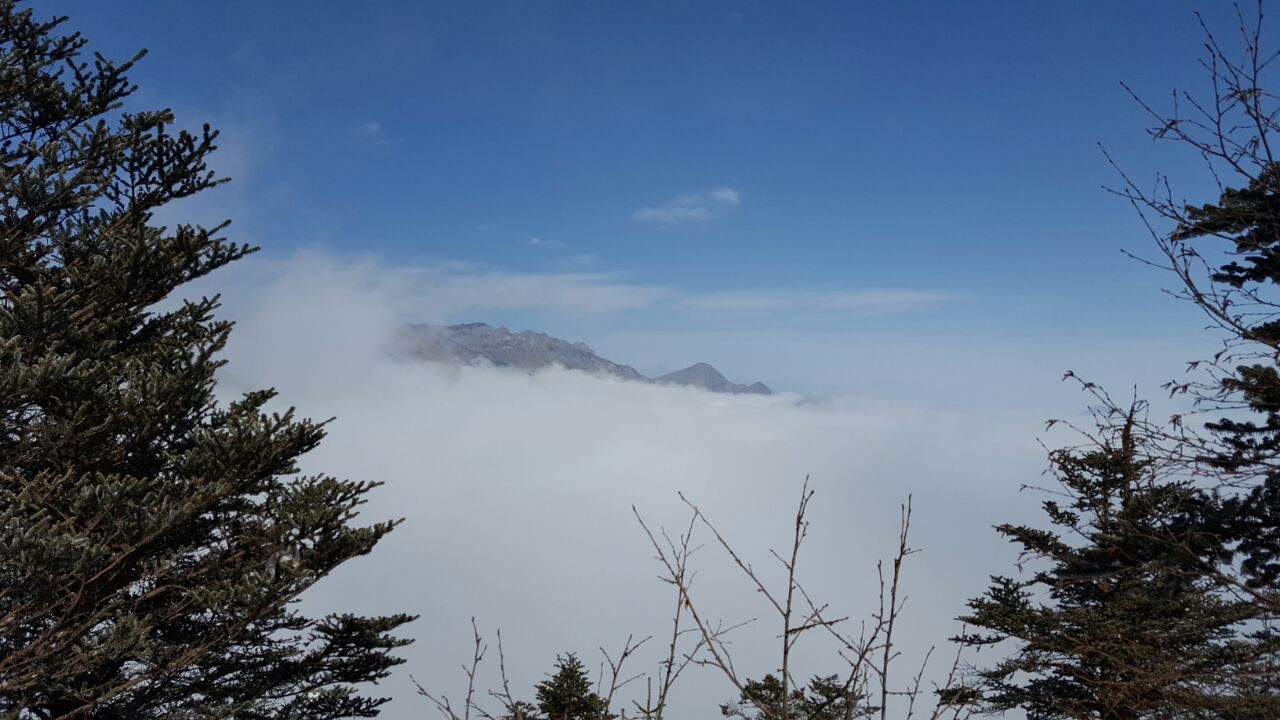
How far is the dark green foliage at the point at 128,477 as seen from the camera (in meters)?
6.25

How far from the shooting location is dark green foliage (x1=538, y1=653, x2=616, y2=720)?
12109mm

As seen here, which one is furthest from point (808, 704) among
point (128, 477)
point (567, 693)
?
point (567, 693)

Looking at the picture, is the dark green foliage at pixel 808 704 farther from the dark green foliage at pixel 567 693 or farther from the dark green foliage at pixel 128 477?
the dark green foliage at pixel 567 693

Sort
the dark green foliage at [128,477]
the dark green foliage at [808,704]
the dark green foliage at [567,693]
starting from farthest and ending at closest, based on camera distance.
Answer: the dark green foliage at [567,693], the dark green foliage at [128,477], the dark green foliage at [808,704]

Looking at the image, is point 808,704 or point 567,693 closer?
point 808,704

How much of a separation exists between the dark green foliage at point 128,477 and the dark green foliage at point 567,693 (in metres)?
4.86

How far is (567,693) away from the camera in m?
12.5

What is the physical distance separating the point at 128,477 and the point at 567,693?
872 cm

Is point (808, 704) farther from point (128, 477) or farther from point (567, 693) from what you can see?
point (567, 693)

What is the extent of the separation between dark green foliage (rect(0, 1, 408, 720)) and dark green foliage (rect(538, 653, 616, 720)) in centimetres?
486

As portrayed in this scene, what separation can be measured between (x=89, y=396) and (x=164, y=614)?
103 inches

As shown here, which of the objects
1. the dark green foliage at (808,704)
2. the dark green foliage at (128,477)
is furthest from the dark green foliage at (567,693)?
the dark green foliage at (808,704)

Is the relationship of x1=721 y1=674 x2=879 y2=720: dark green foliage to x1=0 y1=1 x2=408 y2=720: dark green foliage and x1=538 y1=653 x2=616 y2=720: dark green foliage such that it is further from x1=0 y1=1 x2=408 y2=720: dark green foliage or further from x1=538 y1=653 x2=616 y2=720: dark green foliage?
x1=538 y1=653 x2=616 y2=720: dark green foliage

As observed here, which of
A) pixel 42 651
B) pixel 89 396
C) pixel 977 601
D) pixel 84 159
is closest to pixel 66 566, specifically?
pixel 42 651
